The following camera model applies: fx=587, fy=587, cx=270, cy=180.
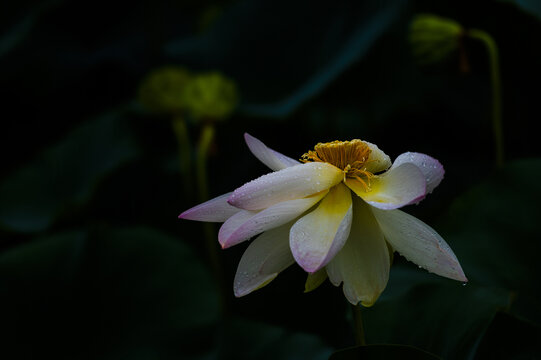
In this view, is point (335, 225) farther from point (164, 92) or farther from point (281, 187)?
point (164, 92)

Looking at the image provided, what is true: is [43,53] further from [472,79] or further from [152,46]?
[472,79]

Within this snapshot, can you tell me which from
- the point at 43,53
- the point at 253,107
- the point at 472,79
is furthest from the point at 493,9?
the point at 43,53

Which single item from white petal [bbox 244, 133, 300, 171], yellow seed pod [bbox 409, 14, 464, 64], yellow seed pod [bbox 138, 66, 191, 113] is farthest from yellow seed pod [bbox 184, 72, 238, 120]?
white petal [bbox 244, 133, 300, 171]

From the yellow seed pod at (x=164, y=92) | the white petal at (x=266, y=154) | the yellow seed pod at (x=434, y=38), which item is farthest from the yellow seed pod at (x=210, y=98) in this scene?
the white petal at (x=266, y=154)

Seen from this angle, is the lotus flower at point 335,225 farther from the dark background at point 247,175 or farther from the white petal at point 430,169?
the dark background at point 247,175

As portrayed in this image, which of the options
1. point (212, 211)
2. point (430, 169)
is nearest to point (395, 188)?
point (430, 169)

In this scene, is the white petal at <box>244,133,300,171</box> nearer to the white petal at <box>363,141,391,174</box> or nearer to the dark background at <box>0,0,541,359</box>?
the white petal at <box>363,141,391,174</box>
